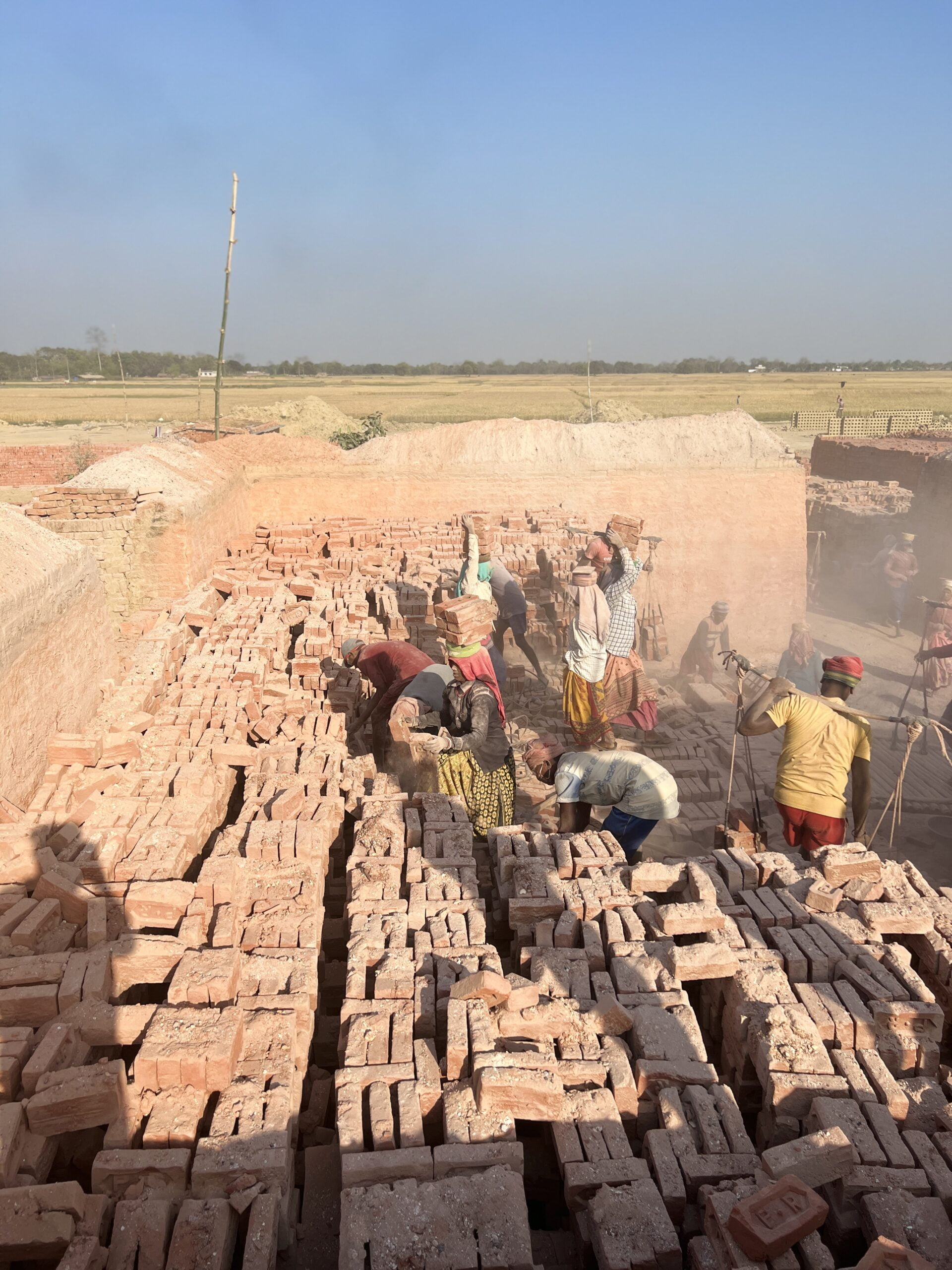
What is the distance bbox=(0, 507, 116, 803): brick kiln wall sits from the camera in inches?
200

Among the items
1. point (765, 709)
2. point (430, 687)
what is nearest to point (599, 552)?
point (430, 687)

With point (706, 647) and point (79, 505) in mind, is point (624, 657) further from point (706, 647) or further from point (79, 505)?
point (79, 505)

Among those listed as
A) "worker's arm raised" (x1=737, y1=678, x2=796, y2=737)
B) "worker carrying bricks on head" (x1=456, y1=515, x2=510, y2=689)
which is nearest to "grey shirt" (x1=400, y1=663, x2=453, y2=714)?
"worker carrying bricks on head" (x1=456, y1=515, x2=510, y2=689)

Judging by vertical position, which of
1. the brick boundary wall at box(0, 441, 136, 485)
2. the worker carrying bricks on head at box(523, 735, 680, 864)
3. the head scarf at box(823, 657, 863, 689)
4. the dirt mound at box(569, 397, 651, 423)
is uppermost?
the dirt mound at box(569, 397, 651, 423)

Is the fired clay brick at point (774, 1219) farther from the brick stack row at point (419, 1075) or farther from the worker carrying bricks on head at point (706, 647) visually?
the worker carrying bricks on head at point (706, 647)

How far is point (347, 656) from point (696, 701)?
4172mm

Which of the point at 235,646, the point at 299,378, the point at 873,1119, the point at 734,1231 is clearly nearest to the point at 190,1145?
the point at 734,1231

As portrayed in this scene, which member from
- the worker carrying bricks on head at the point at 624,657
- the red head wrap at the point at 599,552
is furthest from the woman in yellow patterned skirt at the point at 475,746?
the red head wrap at the point at 599,552

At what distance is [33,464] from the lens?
2094 centimetres

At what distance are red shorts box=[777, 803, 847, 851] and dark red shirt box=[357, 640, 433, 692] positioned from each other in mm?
2707

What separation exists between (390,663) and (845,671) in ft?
10.7

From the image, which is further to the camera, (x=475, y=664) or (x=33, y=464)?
(x=33, y=464)

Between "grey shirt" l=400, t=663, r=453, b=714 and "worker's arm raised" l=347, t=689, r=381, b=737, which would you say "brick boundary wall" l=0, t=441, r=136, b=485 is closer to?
"worker's arm raised" l=347, t=689, r=381, b=737

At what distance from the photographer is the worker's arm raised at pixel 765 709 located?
15.5ft
